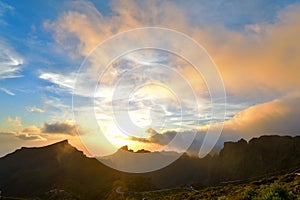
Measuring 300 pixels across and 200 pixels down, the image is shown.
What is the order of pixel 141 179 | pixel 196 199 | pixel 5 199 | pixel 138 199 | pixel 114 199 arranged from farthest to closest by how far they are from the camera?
pixel 141 179, pixel 114 199, pixel 138 199, pixel 5 199, pixel 196 199

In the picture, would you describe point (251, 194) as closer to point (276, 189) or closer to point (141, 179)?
point (276, 189)

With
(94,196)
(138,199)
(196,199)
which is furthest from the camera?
(94,196)

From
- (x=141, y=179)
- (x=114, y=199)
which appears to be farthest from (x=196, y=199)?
(x=141, y=179)

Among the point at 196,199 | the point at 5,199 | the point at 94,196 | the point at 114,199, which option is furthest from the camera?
the point at 94,196

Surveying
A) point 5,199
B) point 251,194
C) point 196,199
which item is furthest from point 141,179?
point 251,194

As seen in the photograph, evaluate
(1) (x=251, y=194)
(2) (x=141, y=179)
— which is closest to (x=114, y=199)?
(2) (x=141, y=179)

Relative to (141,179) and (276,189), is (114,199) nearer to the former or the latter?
(141,179)

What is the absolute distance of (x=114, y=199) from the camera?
127250 mm

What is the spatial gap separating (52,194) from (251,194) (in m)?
171

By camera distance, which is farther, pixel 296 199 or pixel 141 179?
pixel 141 179

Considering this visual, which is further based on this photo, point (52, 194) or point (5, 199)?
point (52, 194)

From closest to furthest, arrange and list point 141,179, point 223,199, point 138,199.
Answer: point 223,199 < point 138,199 < point 141,179

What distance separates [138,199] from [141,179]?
78373 millimetres

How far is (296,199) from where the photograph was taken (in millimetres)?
29266
